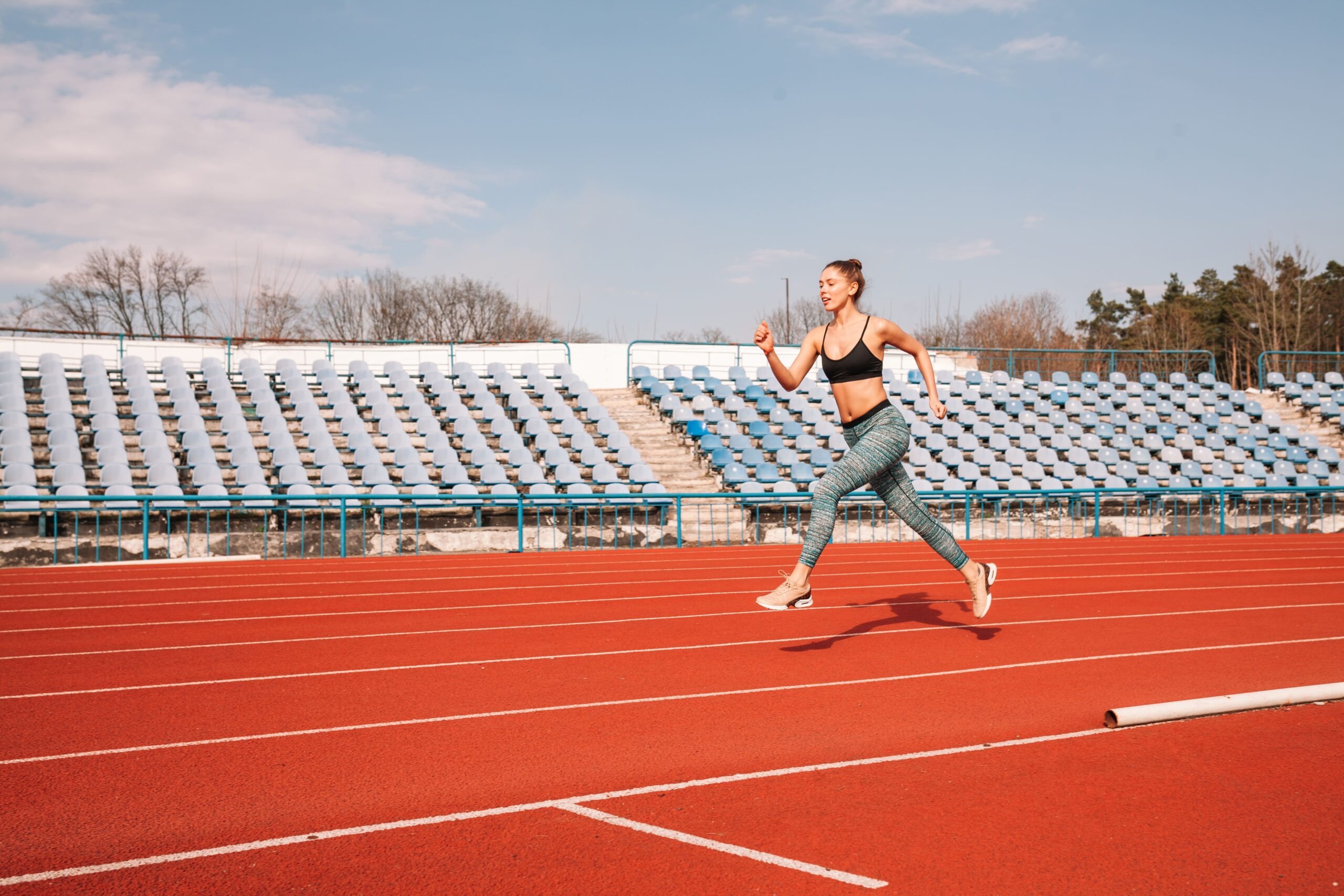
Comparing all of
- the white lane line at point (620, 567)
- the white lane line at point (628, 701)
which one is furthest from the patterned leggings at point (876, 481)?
the white lane line at point (620, 567)

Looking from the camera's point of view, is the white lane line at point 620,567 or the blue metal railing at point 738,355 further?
the blue metal railing at point 738,355

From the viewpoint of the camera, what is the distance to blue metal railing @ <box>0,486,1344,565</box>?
43.3 ft

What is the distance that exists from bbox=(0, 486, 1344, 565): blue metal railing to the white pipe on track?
34.5 ft

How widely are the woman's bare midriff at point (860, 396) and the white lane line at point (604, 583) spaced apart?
4083 mm

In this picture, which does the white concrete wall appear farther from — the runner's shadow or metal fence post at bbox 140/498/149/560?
the runner's shadow

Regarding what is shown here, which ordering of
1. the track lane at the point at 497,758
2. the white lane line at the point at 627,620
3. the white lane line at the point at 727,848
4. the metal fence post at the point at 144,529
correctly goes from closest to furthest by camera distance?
the white lane line at the point at 727,848
the track lane at the point at 497,758
the white lane line at the point at 627,620
the metal fence post at the point at 144,529

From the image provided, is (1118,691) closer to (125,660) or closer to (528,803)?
(528,803)

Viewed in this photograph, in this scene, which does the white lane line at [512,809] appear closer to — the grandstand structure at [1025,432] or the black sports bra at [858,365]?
the black sports bra at [858,365]

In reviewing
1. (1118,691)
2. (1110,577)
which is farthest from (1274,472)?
(1118,691)

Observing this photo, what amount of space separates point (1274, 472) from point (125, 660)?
76.2 feet

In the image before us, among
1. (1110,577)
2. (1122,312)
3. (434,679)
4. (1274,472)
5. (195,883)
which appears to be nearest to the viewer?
(195,883)

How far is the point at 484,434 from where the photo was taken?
64.6 feet

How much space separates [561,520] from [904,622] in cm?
920

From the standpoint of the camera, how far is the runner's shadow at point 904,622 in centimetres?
621
